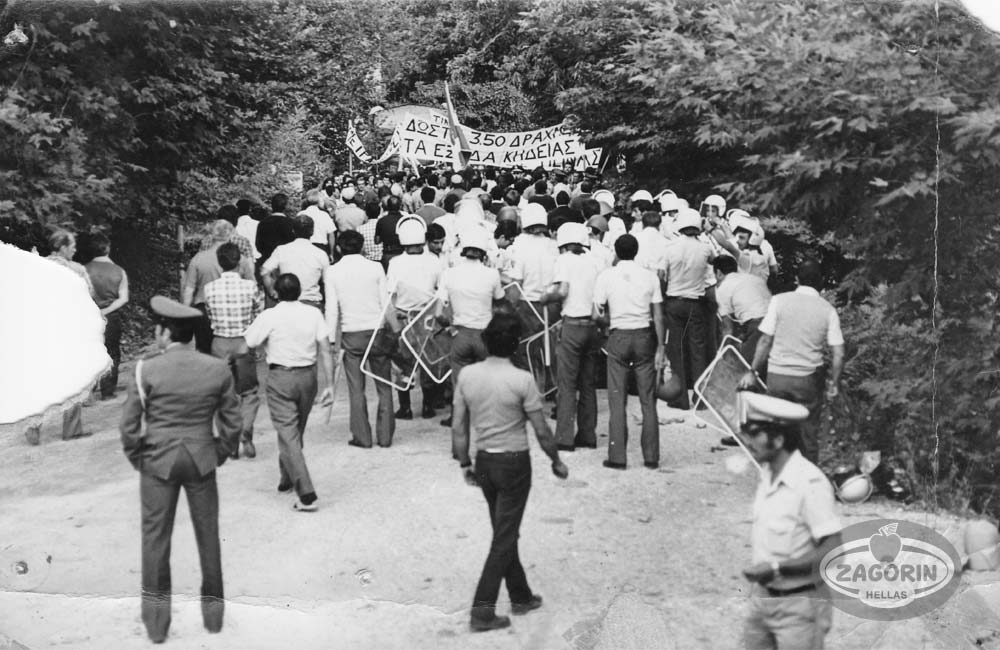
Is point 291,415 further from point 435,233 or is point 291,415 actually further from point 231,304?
point 435,233

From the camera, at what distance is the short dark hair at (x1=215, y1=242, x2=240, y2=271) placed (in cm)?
809

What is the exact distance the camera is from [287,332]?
7.52 m

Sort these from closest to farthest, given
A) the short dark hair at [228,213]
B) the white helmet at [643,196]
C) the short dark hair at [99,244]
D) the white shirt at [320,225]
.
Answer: the short dark hair at [99,244] < the short dark hair at [228,213] < the white helmet at [643,196] < the white shirt at [320,225]

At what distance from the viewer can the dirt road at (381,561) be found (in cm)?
641

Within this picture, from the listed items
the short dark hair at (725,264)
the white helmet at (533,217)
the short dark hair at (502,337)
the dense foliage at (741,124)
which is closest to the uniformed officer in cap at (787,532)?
the short dark hair at (502,337)

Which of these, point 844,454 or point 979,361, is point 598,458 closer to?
point 844,454

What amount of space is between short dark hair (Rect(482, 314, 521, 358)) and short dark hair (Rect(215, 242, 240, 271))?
9.55ft

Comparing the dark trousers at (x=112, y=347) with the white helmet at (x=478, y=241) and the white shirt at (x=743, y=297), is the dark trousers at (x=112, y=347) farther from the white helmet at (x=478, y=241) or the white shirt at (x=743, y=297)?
the white shirt at (x=743, y=297)

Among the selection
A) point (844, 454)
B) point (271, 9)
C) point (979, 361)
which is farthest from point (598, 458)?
point (271, 9)

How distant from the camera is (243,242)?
873 cm

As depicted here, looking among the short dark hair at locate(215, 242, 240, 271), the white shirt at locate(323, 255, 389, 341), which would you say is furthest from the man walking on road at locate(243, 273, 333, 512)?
the white shirt at locate(323, 255, 389, 341)

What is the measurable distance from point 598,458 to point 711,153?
7.90 feet

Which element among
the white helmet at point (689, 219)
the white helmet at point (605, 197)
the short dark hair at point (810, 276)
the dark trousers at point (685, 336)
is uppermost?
the white helmet at point (605, 197)

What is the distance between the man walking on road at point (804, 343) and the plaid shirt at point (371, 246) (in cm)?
586
